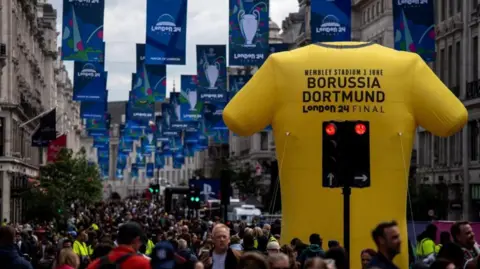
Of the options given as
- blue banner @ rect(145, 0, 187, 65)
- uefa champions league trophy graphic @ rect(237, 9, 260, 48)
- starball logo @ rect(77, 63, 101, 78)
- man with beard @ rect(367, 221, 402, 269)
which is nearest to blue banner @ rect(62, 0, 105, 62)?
blue banner @ rect(145, 0, 187, 65)

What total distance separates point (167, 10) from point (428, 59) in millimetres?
6423

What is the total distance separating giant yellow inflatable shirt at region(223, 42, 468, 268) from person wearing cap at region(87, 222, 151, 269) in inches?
307

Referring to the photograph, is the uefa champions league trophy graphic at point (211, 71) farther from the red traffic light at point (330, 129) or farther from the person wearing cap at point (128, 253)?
the person wearing cap at point (128, 253)

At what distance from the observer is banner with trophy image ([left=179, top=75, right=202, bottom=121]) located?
181 feet

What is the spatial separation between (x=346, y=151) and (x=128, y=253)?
573 cm

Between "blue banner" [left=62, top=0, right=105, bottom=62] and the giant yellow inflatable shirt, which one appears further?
"blue banner" [left=62, top=0, right=105, bottom=62]

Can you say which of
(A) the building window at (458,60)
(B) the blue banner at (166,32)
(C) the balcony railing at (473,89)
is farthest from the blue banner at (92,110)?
(A) the building window at (458,60)

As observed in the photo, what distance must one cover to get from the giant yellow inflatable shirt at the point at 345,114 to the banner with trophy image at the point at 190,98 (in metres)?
35.0

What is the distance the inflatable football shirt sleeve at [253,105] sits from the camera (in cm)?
1928

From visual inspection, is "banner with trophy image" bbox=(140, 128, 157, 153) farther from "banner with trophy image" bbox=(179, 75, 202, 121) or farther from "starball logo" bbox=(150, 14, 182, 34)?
"starball logo" bbox=(150, 14, 182, 34)

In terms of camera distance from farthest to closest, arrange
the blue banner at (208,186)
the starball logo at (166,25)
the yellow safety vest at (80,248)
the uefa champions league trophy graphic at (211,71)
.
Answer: the blue banner at (208,186)
the uefa champions league trophy graphic at (211,71)
the starball logo at (166,25)
the yellow safety vest at (80,248)

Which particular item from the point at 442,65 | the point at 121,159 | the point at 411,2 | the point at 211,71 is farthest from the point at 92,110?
the point at 121,159

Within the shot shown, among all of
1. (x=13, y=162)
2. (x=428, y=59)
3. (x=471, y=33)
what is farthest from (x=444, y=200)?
(x=428, y=59)

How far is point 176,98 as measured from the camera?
65062 millimetres
